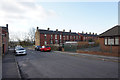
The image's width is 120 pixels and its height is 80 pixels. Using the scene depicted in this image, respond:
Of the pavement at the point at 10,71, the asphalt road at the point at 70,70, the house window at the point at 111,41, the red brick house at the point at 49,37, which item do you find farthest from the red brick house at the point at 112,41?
the red brick house at the point at 49,37

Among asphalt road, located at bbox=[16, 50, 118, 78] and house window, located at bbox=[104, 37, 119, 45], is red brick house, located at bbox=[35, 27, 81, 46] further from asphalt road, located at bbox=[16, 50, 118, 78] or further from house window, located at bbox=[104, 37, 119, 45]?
asphalt road, located at bbox=[16, 50, 118, 78]

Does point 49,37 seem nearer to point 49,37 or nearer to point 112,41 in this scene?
point 49,37

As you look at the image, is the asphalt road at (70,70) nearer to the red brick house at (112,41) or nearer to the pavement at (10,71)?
the pavement at (10,71)

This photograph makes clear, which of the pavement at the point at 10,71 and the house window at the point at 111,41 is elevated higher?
the house window at the point at 111,41

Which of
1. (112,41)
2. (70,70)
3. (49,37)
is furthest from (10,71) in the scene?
(49,37)

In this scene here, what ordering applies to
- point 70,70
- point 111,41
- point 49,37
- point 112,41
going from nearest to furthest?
point 70,70
point 112,41
point 111,41
point 49,37

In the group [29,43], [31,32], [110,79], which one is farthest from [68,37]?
[110,79]

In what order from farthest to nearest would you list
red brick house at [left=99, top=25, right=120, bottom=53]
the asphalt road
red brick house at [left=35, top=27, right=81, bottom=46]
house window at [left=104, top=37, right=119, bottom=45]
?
red brick house at [left=35, top=27, right=81, bottom=46] → house window at [left=104, top=37, right=119, bottom=45] → red brick house at [left=99, top=25, right=120, bottom=53] → the asphalt road

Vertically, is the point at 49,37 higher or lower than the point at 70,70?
higher

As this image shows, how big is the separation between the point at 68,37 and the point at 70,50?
34.2 m

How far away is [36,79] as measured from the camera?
5.77 m

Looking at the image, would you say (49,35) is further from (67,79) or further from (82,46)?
(67,79)

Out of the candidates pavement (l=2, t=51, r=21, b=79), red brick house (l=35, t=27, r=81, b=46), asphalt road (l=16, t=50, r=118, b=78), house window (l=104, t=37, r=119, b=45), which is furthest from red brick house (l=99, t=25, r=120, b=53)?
red brick house (l=35, t=27, r=81, b=46)

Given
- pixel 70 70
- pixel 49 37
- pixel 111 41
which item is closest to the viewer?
pixel 70 70
